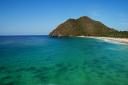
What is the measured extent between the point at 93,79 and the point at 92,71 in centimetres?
379

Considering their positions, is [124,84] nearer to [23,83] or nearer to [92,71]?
[92,71]

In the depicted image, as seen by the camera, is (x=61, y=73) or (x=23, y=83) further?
(x=61, y=73)

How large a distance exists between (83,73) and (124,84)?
17.4 feet

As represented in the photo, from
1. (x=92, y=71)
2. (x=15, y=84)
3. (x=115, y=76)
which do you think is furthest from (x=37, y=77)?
(x=115, y=76)

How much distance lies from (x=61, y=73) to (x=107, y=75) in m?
5.12

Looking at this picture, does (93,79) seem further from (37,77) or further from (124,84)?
(37,77)

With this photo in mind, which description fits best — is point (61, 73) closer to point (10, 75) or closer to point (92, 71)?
point (92, 71)

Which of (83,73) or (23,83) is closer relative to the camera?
(23,83)

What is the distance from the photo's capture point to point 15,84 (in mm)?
Result: 16469

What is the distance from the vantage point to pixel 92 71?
21.8 metres

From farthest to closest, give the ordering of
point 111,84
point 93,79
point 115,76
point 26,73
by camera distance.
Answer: point 26,73, point 115,76, point 93,79, point 111,84

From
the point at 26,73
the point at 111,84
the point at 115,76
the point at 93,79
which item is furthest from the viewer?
the point at 26,73

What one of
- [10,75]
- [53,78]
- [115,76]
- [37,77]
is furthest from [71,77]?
[10,75]

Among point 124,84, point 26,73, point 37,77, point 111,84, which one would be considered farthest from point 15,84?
point 124,84
